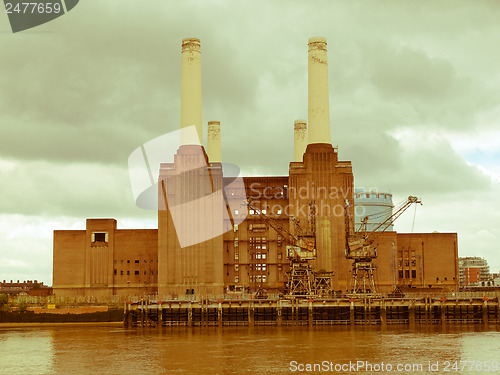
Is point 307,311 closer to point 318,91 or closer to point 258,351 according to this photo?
point 258,351

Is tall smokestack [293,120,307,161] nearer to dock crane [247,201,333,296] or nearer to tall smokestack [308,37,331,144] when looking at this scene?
tall smokestack [308,37,331,144]

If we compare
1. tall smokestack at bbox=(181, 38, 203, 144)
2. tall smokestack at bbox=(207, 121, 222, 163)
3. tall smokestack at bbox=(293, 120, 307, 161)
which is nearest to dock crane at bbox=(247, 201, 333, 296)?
tall smokestack at bbox=(181, 38, 203, 144)

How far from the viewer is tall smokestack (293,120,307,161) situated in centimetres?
13338

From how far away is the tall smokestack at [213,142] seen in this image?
428ft

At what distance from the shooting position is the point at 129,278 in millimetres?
119625

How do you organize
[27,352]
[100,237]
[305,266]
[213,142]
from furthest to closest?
1. [213,142]
2. [100,237]
3. [305,266]
4. [27,352]

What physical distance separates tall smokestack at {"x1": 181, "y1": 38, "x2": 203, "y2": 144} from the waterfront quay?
3108cm

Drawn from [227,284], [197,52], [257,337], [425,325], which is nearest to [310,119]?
[197,52]

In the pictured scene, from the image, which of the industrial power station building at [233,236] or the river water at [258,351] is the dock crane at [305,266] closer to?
the industrial power station building at [233,236]

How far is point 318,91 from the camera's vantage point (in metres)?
109

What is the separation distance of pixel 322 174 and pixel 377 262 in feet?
56.8

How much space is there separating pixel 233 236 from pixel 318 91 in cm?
2583

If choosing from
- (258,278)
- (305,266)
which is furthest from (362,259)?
(258,278)

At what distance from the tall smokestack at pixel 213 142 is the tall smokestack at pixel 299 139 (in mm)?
13815
